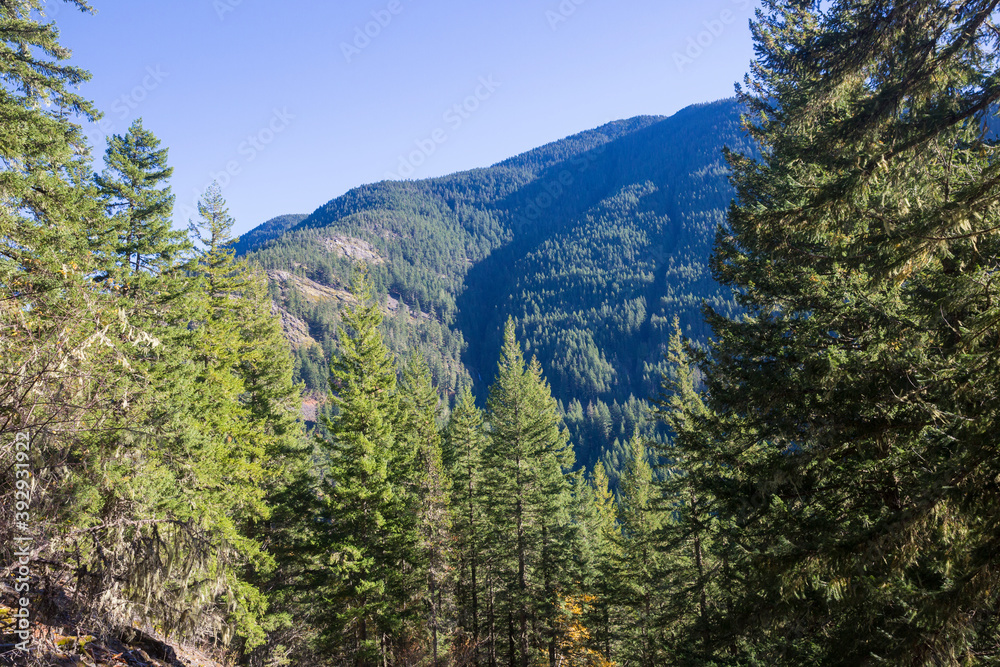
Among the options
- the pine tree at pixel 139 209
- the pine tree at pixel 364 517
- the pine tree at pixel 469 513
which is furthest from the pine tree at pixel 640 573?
the pine tree at pixel 139 209

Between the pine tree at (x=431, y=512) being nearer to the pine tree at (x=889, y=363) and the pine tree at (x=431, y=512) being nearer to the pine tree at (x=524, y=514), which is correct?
the pine tree at (x=524, y=514)

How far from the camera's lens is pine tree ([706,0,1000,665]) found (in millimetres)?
3621

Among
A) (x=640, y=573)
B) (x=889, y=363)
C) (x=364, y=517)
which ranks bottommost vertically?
(x=640, y=573)

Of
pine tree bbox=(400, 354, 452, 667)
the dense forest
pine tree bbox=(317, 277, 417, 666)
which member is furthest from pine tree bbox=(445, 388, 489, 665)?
pine tree bbox=(317, 277, 417, 666)

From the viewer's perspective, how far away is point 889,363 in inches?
232

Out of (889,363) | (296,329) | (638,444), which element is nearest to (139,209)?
(889,363)

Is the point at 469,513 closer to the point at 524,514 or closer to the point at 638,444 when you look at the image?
the point at 524,514

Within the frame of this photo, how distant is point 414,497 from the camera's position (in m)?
18.2

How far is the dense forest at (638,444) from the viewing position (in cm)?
420

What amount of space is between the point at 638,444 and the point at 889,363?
55.1 feet

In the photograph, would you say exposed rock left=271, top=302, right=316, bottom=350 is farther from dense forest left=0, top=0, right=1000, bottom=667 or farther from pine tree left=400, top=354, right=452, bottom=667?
dense forest left=0, top=0, right=1000, bottom=667

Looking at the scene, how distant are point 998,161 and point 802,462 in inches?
140

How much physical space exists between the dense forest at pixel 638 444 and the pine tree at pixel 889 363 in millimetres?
35

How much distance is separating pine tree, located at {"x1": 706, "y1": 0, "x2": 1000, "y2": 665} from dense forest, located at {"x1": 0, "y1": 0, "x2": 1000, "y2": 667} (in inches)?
1.4
